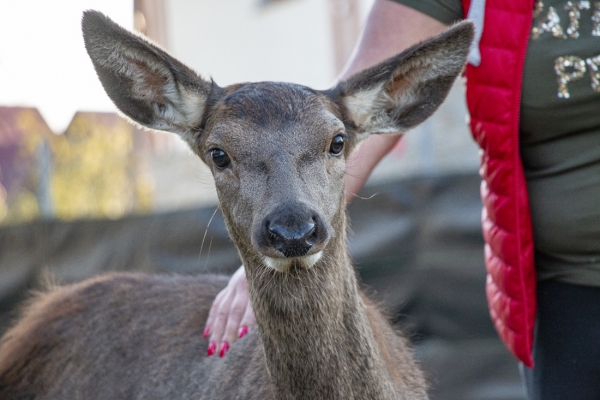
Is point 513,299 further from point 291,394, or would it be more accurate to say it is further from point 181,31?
point 181,31

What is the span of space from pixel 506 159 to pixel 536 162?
0.50 feet

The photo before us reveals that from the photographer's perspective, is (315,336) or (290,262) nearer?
(290,262)

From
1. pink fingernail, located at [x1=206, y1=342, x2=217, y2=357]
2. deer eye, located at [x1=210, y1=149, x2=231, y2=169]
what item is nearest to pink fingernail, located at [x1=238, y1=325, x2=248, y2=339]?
pink fingernail, located at [x1=206, y1=342, x2=217, y2=357]

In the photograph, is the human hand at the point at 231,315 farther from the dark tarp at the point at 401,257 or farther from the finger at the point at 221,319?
the dark tarp at the point at 401,257

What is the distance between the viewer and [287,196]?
2637 mm

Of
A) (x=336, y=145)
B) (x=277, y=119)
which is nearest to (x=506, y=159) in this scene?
(x=336, y=145)

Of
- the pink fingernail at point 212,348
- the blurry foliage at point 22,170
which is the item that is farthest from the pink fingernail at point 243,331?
the blurry foliage at point 22,170

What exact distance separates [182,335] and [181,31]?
13611 millimetres

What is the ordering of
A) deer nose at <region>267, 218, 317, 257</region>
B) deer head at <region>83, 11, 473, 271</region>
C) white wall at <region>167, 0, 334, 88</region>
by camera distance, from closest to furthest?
deer nose at <region>267, 218, 317, 257</region>
deer head at <region>83, 11, 473, 271</region>
white wall at <region>167, 0, 334, 88</region>

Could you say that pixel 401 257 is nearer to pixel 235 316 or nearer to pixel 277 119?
pixel 235 316

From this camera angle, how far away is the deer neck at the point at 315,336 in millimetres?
2818

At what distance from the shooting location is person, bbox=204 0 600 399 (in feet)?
9.63

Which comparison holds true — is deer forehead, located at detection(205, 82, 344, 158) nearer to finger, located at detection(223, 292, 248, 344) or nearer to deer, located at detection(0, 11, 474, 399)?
deer, located at detection(0, 11, 474, 399)

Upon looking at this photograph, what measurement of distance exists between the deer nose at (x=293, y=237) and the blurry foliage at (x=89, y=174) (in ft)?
26.4
